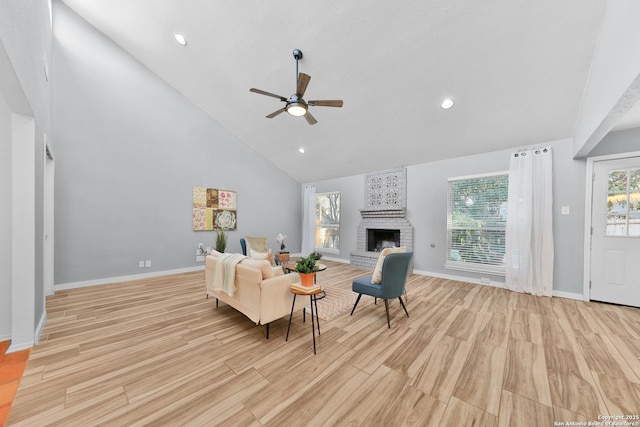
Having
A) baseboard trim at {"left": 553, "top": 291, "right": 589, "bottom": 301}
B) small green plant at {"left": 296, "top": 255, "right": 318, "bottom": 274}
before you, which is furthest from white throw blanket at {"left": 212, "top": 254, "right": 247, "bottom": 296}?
baseboard trim at {"left": 553, "top": 291, "right": 589, "bottom": 301}

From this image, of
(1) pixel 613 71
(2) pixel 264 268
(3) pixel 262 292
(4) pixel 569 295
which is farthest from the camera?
(4) pixel 569 295

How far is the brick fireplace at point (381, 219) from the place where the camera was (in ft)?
17.5

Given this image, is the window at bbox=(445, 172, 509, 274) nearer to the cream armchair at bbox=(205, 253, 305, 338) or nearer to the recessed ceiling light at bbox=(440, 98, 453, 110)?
the recessed ceiling light at bbox=(440, 98, 453, 110)

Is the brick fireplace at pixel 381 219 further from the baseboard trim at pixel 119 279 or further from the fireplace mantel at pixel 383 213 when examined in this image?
the baseboard trim at pixel 119 279

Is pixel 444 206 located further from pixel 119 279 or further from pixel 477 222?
pixel 119 279

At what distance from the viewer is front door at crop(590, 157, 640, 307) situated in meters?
3.16

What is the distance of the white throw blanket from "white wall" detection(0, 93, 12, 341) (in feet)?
6.14

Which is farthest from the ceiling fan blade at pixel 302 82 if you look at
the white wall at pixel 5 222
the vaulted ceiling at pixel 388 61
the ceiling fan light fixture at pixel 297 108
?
the white wall at pixel 5 222

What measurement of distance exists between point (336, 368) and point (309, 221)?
17.5 ft

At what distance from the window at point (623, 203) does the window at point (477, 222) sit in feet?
3.87

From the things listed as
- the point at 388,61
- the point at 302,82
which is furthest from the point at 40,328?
the point at 388,61

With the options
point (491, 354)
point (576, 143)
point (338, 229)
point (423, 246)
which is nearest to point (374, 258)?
point (423, 246)

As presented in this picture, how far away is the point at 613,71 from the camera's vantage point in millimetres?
1896

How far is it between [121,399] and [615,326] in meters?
4.80
